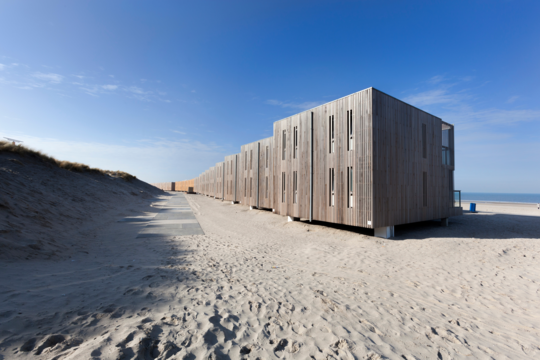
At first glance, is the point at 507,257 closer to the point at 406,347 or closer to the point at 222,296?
the point at 406,347

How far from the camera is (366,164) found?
10391 mm

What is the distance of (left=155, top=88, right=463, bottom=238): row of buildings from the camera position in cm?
1046

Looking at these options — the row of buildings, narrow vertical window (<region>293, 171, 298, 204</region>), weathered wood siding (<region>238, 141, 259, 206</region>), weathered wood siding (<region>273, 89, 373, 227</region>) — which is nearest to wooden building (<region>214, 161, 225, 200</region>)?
weathered wood siding (<region>238, 141, 259, 206</region>)

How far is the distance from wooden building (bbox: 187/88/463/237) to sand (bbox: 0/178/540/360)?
3.22 m

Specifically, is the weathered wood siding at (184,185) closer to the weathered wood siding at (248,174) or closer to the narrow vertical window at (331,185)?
the weathered wood siding at (248,174)

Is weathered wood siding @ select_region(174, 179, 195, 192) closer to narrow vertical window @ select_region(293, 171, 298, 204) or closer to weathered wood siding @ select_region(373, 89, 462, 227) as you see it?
narrow vertical window @ select_region(293, 171, 298, 204)

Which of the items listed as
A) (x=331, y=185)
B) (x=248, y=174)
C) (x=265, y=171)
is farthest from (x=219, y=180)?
(x=331, y=185)

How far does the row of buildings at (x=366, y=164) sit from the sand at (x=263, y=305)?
322 centimetres

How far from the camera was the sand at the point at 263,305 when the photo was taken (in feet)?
9.65

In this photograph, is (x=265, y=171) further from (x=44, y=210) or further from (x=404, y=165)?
(x=44, y=210)

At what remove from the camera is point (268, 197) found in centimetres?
2000

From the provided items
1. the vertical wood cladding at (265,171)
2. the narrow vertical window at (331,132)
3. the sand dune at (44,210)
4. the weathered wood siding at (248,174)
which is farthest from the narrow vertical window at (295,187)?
the sand dune at (44,210)

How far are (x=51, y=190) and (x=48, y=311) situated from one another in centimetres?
1485

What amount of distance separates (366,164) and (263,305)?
27.5 feet
